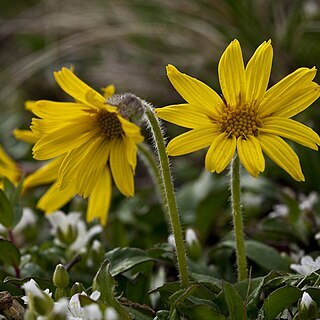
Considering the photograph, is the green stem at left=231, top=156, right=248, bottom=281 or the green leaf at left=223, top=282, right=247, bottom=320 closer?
the green leaf at left=223, top=282, right=247, bottom=320

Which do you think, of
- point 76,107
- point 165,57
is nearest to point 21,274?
point 76,107

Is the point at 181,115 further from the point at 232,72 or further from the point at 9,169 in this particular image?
the point at 9,169

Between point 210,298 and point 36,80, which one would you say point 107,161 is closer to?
point 210,298

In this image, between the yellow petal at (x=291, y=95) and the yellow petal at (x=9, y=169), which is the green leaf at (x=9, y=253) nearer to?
the yellow petal at (x=9, y=169)

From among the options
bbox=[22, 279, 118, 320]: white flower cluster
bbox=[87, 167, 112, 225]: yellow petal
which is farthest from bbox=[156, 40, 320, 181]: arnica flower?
bbox=[87, 167, 112, 225]: yellow petal

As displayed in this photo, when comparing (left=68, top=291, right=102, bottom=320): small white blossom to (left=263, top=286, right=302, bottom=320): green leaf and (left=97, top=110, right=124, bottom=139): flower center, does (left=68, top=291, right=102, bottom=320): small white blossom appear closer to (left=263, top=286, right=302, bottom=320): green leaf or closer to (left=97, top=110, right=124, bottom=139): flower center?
(left=263, top=286, right=302, bottom=320): green leaf

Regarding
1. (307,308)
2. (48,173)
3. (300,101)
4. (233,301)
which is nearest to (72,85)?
(48,173)
